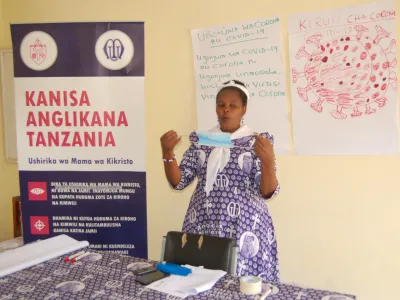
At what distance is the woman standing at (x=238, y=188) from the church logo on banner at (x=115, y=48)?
2.81 feet

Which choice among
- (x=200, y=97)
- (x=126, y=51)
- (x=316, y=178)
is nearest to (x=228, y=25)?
(x=200, y=97)

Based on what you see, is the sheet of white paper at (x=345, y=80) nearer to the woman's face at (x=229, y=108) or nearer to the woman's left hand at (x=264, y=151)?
the woman's face at (x=229, y=108)

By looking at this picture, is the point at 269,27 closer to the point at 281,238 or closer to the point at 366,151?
the point at 366,151

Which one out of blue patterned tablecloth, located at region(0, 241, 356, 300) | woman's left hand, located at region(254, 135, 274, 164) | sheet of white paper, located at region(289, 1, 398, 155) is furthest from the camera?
sheet of white paper, located at region(289, 1, 398, 155)

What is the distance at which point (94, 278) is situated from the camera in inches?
56.5

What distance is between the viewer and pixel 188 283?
1363mm

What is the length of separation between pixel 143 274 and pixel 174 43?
6.24 feet

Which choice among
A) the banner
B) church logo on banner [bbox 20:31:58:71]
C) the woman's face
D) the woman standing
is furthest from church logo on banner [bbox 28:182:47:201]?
the woman's face

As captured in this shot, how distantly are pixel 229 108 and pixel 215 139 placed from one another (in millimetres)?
165

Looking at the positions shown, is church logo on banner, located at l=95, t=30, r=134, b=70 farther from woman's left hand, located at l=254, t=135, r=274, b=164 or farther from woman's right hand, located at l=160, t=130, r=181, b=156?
woman's left hand, located at l=254, t=135, r=274, b=164

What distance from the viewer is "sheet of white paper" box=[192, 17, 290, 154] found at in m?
2.58

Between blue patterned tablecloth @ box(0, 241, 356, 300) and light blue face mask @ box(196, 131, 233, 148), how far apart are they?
68 cm

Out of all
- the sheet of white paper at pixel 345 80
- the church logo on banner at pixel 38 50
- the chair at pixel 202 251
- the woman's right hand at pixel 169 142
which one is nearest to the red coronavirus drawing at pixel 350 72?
the sheet of white paper at pixel 345 80

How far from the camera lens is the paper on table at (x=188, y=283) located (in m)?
1.30
